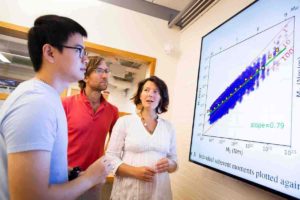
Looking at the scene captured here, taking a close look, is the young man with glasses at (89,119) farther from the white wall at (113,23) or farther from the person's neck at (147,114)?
the white wall at (113,23)

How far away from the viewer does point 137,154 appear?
4.62 ft

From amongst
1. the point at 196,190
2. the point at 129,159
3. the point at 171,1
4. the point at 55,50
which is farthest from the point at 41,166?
the point at 171,1

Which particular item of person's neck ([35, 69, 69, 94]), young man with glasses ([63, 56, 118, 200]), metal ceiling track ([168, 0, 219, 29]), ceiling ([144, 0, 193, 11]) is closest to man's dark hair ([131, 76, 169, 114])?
young man with glasses ([63, 56, 118, 200])

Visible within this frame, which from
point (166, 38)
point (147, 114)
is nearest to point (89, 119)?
point (147, 114)

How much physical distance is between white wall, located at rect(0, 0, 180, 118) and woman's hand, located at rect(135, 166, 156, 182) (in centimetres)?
135

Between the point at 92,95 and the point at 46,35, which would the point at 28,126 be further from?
the point at 92,95

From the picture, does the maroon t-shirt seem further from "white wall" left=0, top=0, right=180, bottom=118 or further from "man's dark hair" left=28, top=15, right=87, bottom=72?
"white wall" left=0, top=0, right=180, bottom=118

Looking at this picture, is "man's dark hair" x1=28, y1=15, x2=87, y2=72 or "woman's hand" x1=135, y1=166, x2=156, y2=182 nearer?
"man's dark hair" x1=28, y1=15, x2=87, y2=72

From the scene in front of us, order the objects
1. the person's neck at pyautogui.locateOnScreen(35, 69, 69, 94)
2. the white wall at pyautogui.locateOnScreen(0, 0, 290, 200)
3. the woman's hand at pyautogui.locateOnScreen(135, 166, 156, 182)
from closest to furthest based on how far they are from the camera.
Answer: the person's neck at pyautogui.locateOnScreen(35, 69, 69, 94), the woman's hand at pyautogui.locateOnScreen(135, 166, 156, 182), the white wall at pyautogui.locateOnScreen(0, 0, 290, 200)

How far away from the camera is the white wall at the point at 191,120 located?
4.70ft

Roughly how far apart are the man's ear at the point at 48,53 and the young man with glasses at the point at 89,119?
0.79 meters

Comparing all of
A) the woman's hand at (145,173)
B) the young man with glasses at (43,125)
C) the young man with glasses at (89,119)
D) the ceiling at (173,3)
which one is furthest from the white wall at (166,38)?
the young man with glasses at (43,125)

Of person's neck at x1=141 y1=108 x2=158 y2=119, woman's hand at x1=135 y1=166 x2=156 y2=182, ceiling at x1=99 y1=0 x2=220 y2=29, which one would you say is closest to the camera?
woman's hand at x1=135 y1=166 x2=156 y2=182

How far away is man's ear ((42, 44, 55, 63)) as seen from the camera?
790 millimetres
